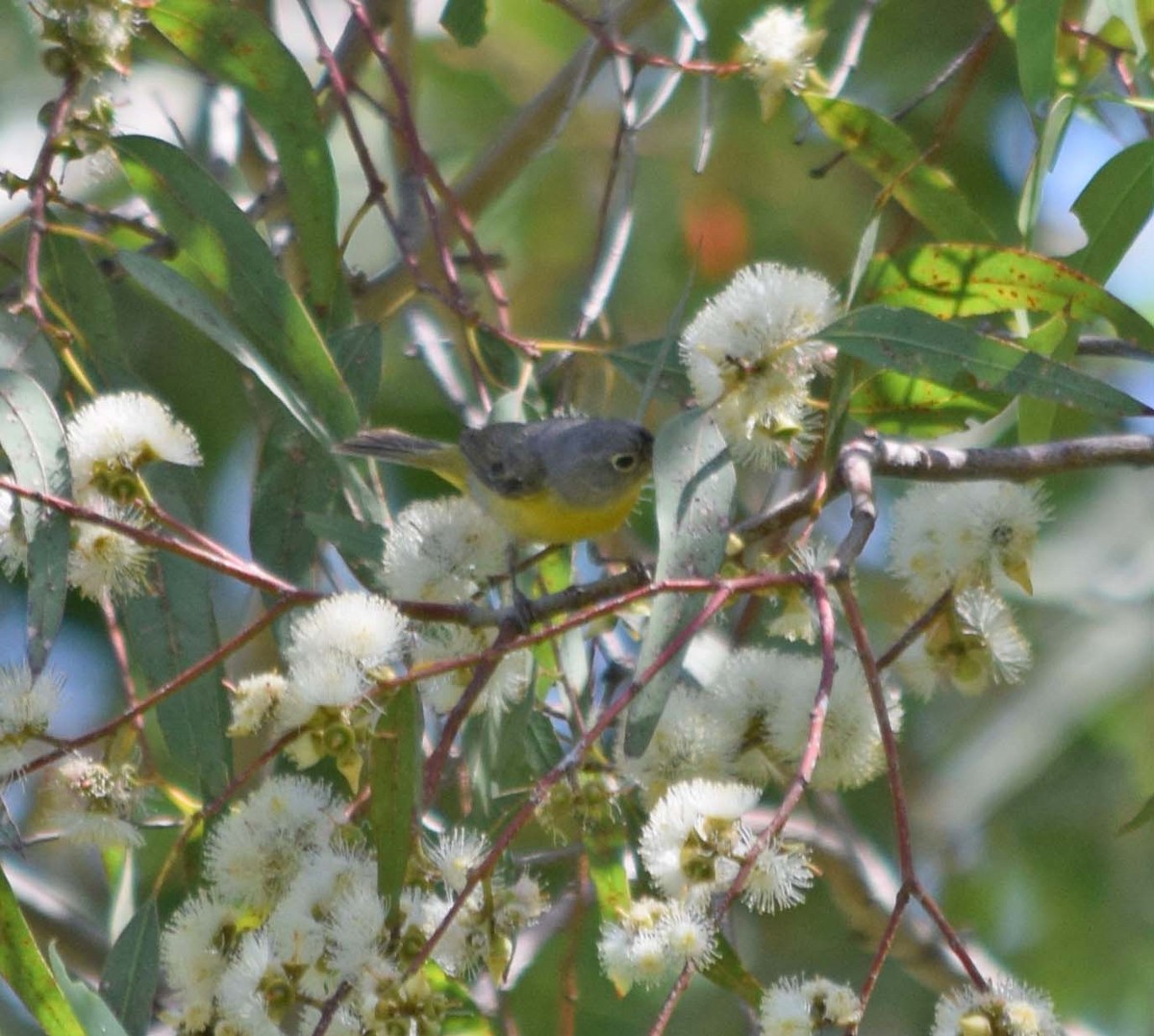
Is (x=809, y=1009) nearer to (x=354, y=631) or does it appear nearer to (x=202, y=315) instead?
(x=354, y=631)

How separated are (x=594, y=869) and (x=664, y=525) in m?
0.53

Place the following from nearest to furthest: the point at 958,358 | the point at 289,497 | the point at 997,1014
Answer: the point at 997,1014
the point at 958,358
the point at 289,497

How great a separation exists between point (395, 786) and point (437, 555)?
0.45 meters

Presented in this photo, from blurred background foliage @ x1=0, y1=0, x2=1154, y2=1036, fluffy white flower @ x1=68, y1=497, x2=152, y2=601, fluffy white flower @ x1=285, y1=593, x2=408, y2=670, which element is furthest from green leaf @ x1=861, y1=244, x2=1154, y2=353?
blurred background foliage @ x1=0, y1=0, x2=1154, y2=1036

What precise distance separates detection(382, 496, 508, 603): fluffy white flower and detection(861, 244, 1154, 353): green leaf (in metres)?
0.63

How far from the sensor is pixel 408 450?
274cm

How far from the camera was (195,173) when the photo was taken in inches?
91.5

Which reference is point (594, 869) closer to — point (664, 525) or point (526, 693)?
point (526, 693)

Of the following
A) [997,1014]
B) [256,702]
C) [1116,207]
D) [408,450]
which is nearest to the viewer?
[997,1014]

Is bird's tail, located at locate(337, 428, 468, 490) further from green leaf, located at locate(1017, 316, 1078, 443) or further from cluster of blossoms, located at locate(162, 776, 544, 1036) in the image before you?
green leaf, located at locate(1017, 316, 1078, 443)

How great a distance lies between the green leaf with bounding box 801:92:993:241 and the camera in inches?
86.0

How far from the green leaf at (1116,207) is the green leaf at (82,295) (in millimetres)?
1459

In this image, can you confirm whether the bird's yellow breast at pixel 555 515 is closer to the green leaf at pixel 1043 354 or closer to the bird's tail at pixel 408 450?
the bird's tail at pixel 408 450

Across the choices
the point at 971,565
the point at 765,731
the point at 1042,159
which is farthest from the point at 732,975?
the point at 1042,159
